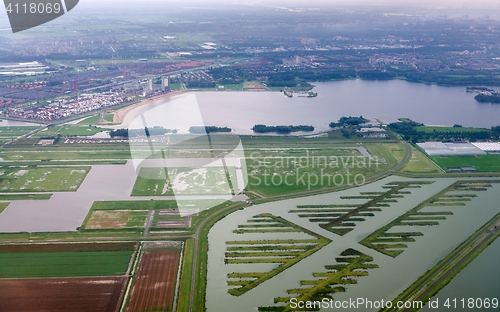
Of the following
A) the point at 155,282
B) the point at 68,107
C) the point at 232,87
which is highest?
the point at 232,87

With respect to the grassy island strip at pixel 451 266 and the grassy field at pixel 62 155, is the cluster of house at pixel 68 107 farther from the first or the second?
the grassy island strip at pixel 451 266

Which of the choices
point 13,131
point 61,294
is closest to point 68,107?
point 13,131

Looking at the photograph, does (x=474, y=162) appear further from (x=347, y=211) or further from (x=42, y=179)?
(x=42, y=179)

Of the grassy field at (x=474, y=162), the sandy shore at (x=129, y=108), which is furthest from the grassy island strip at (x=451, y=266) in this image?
the sandy shore at (x=129, y=108)

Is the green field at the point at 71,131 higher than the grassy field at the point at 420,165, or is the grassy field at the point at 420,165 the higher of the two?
the green field at the point at 71,131

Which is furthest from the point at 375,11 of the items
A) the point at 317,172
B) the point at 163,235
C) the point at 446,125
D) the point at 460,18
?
the point at 163,235

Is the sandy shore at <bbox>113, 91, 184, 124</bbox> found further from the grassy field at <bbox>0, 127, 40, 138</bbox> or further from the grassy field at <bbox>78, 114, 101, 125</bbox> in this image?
the grassy field at <bbox>0, 127, 40, 138</bbox>

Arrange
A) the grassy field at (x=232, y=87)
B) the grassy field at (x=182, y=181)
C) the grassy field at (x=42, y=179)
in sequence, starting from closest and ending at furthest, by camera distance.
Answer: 1. the grassy field at (x=182, y=181)
2. the grassy field at (x=42, y=179)
3. the grassy field at (x=232, y=87)
